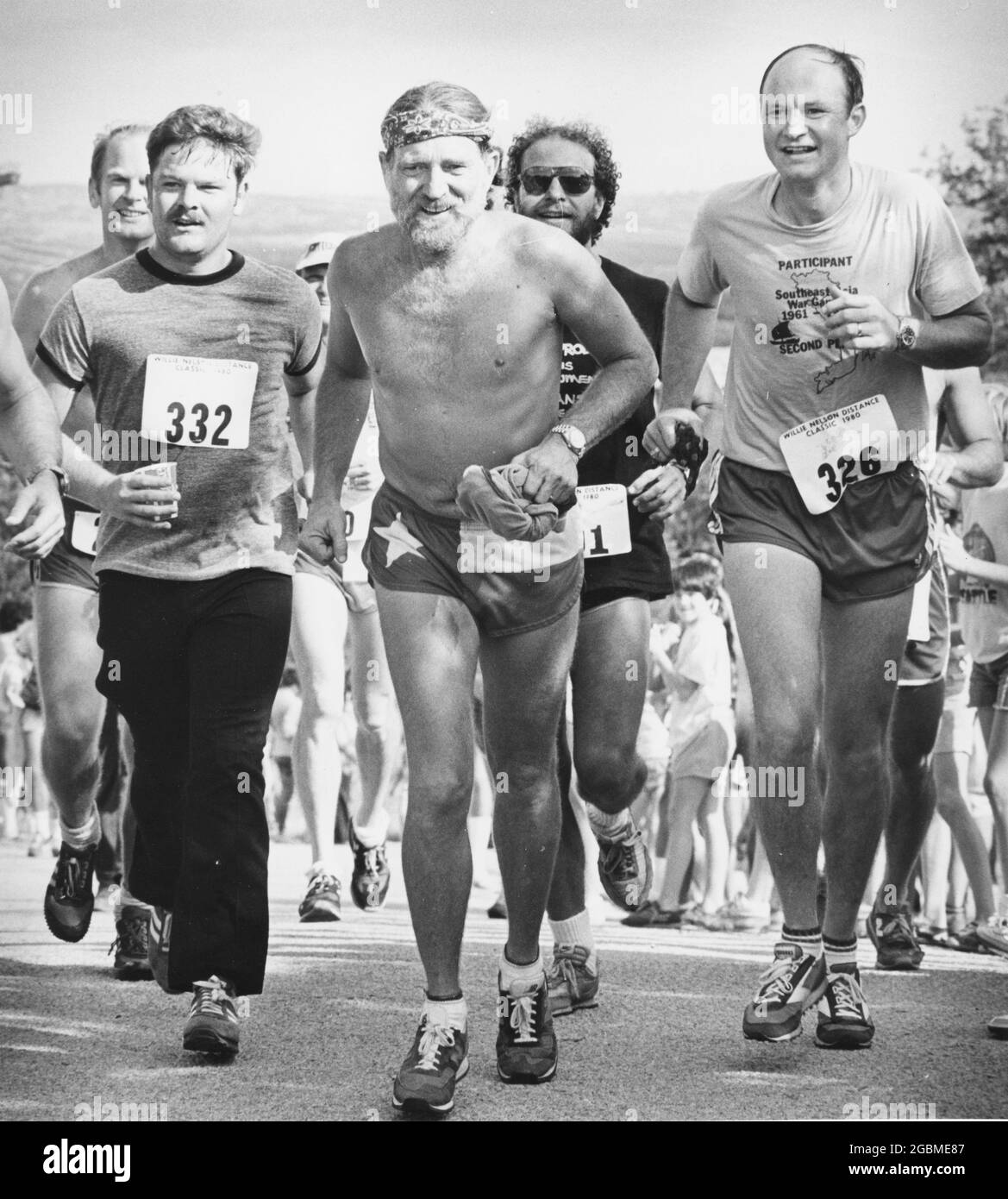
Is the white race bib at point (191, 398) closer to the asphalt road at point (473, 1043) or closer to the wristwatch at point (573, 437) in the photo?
the wristwatch at point (573, 437)

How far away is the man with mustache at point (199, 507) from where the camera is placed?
4.30 m

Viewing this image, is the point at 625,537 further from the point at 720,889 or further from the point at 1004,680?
the point at 720,889

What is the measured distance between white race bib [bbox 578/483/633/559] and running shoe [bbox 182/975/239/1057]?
55.6 inches

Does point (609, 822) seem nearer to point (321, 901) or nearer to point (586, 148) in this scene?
point (321, 901)

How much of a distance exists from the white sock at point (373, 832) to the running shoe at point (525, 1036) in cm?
214

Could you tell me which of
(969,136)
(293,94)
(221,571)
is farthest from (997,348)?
(221,571)

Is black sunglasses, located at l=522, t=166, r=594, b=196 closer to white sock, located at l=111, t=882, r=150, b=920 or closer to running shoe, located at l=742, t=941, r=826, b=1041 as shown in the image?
running shoe, located at l=742, t=941, r=826, b=1041

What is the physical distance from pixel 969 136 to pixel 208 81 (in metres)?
1.86

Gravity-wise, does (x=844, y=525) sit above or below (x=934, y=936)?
above

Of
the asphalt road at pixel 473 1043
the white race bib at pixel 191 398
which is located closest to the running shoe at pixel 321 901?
the asphalt road at pixel 473 1043

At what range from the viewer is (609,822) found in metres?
5.21

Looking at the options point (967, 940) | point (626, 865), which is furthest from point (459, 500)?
point (967, 940)

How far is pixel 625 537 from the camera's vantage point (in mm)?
4969

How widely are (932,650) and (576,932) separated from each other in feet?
5.09
